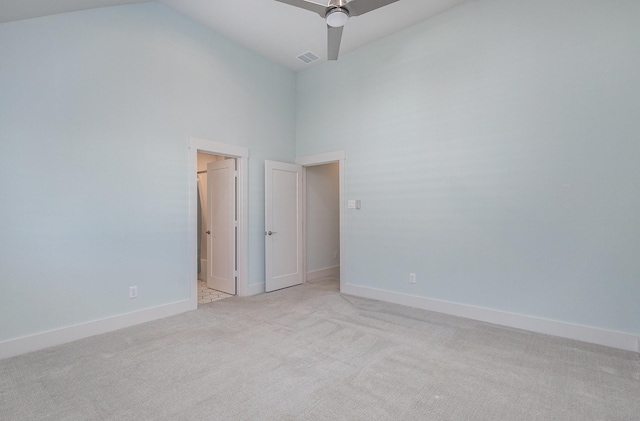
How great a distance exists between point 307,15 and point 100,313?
157 inches

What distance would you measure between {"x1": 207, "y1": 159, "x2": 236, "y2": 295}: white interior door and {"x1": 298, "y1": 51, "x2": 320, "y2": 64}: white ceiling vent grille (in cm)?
194

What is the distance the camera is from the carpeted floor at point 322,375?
185cm

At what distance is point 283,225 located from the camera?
16.2 ft

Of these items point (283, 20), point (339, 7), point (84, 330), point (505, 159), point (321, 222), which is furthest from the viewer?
point (321, 222)

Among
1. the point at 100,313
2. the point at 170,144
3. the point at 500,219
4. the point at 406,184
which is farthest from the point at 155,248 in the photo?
the point at 500,219

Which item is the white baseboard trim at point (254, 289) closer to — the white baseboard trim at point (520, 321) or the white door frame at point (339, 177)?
the white door frame at point (339, 177)

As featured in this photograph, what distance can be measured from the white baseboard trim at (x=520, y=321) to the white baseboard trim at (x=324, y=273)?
4.57ft

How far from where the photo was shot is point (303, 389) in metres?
2.07

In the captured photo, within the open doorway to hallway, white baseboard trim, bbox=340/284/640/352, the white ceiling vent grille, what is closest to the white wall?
the open doorway to hallway

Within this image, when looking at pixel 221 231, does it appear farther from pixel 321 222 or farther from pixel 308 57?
pixel 308 57

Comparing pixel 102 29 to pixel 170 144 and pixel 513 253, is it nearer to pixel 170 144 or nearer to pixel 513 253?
pixel 170 144

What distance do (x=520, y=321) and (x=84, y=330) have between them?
173 inches

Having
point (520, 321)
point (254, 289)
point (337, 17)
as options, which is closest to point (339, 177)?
point (254, 289)

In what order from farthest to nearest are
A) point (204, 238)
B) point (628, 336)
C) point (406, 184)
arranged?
1. point (204, 238)
2. point (406, 184)
3. point (628, 336)
